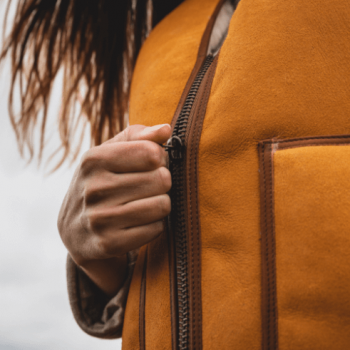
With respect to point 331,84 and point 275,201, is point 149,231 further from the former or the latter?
point 331,84

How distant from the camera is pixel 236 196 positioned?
0.43 meters

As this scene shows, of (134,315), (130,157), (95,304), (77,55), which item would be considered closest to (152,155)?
(130,157)

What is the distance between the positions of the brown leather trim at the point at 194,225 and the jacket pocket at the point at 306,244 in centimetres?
8

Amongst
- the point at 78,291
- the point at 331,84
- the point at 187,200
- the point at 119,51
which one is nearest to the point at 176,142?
the point at 187,200

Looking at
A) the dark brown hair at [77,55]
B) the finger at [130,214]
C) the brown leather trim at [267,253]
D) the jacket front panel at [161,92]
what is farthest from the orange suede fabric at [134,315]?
the dark brown hair at [77,55]

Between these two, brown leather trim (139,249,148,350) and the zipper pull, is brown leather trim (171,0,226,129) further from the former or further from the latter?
brown leather trim (139,249,148,350)

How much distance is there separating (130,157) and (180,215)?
99 mm

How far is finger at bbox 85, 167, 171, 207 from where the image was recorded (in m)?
0.46

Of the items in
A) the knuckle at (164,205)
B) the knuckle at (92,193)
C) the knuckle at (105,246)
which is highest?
the knuckle at (92,193)

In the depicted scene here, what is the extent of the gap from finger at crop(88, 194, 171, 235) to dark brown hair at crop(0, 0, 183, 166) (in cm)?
43

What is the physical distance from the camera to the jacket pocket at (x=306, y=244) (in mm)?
357

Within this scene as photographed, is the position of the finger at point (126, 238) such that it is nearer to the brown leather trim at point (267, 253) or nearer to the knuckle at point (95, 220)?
the knuckle at point (95, 220)

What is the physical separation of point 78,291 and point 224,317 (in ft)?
1.08

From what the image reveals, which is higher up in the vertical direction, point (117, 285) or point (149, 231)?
point (149, 231)
